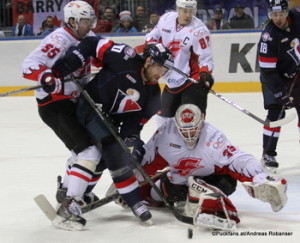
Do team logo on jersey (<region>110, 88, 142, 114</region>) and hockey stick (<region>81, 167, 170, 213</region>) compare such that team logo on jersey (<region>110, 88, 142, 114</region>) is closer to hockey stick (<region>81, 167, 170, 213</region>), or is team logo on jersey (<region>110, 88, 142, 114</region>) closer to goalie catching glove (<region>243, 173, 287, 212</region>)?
hockey stick (<region>81, 167, 170, 213</region>)

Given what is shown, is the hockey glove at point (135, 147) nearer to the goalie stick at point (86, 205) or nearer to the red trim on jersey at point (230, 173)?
the goalie stick at point (86, 205)

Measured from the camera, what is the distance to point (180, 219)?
3.33 m

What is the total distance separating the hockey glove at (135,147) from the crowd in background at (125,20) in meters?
5.02

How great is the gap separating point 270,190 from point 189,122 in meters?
0.49

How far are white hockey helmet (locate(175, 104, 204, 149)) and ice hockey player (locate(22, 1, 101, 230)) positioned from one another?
416 millimetres

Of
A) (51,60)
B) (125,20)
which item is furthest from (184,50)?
(125,20)

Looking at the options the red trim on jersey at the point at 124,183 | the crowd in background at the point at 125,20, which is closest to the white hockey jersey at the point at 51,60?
the red trim on jersey at the point at 124,183

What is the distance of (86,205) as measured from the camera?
3492 mm

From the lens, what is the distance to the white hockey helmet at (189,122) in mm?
→ 3262

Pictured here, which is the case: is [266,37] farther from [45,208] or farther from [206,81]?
[45,208]

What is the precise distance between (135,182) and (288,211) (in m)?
0.82

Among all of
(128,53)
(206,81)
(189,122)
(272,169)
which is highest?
(128,53)

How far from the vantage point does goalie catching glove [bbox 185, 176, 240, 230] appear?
10.2 feet

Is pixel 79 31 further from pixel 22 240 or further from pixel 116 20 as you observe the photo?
pixel 116 20
